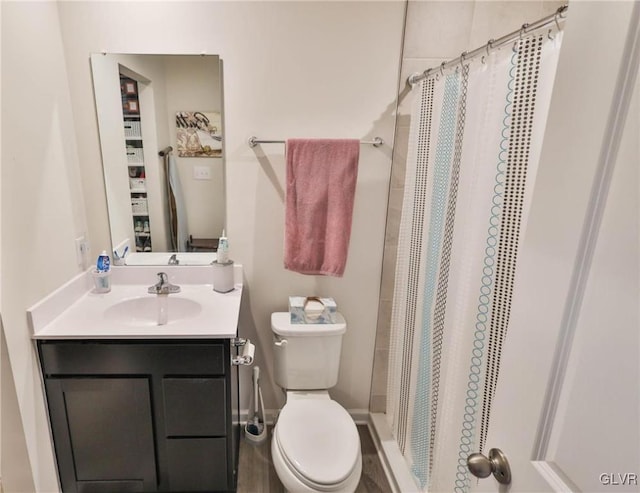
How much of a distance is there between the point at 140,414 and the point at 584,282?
1.50m

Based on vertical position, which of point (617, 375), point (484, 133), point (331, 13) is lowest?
point (617, 375)

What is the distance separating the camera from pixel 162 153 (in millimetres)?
1700

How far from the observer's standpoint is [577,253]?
0.54m

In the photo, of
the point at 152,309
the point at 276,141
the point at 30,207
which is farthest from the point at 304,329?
the point at 30,207

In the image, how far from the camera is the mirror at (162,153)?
1604mm

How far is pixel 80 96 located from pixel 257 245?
3.25 ft

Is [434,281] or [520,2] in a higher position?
[520,2]

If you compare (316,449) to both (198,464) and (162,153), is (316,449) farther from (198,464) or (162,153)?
(162,153)

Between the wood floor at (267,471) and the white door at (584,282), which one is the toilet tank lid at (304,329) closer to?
the wood floor at (267,471)

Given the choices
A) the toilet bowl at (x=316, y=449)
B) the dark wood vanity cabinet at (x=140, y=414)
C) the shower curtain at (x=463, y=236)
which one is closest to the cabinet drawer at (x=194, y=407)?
the dark wood vanity cabinet at (x=140, y=414)

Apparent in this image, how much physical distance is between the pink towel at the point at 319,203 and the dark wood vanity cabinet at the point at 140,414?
1.81ft

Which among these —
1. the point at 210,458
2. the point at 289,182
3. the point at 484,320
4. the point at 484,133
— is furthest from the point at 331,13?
the point at 210,458

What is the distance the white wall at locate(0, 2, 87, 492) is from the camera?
1.15m

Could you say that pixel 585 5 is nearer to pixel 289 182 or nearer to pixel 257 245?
pixel 289 182
